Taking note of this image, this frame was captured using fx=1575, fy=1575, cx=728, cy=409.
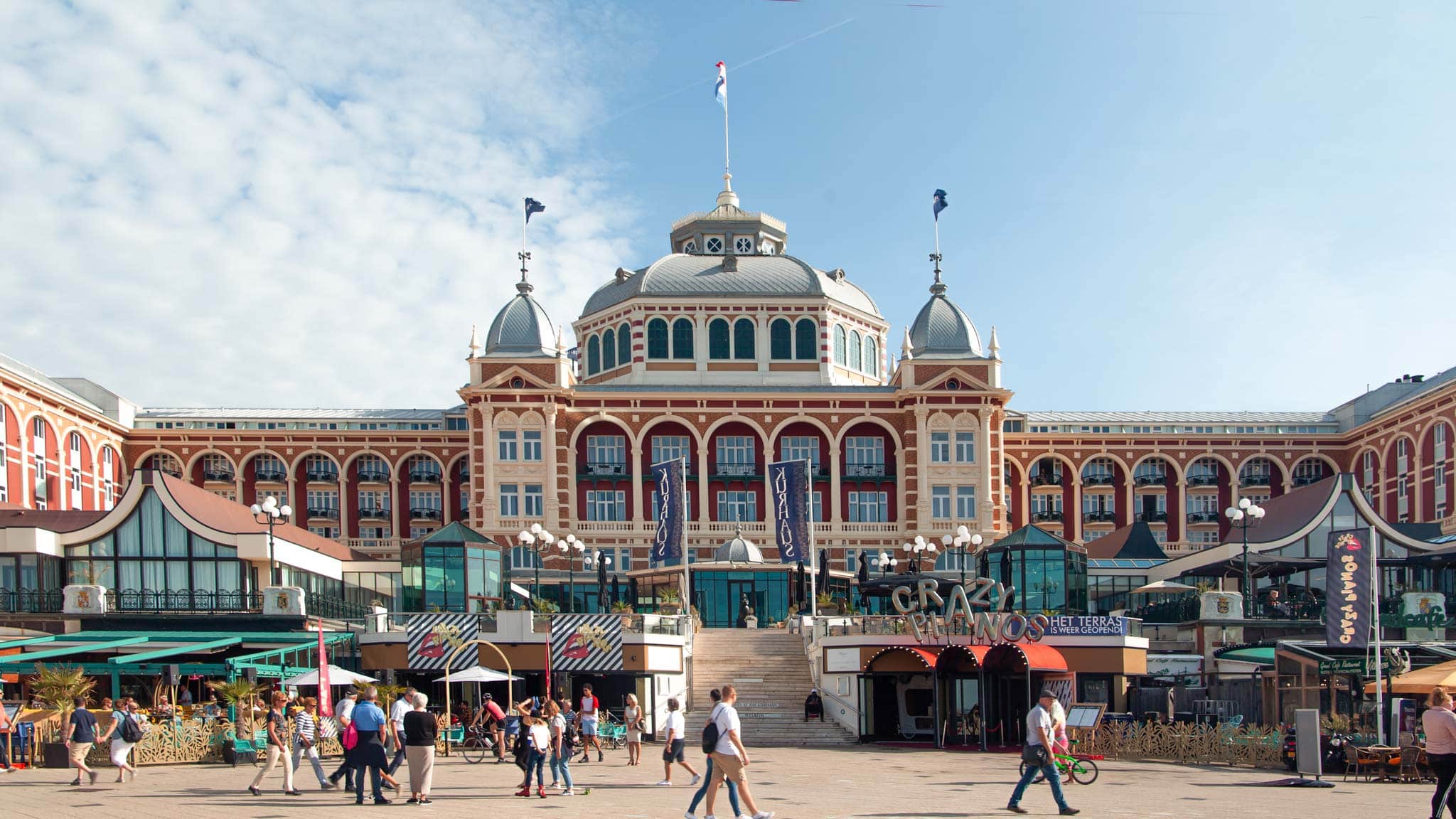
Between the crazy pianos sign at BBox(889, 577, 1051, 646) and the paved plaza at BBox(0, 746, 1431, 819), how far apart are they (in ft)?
22.6

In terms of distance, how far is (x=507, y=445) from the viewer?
240 ft

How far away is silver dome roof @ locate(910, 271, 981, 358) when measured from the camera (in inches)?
2982

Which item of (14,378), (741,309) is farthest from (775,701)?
(14,378)

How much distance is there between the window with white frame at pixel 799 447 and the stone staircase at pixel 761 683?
20.1 m

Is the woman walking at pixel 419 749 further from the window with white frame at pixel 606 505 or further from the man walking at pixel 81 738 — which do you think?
the window with white frame at pixel 606 505

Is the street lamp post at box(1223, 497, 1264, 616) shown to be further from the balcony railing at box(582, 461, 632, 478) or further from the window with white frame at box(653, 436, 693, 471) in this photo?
the balcony railing at box(582, 461, 632, 478)

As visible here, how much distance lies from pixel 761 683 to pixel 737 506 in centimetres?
2739

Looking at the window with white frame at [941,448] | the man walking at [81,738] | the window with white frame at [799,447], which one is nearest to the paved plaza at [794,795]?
the man walking at [81,738]

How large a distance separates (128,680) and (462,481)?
37303 millimetres

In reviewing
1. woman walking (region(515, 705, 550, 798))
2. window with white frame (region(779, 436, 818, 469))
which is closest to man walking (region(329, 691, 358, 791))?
woman walking (region(515, 705, 550, 798))

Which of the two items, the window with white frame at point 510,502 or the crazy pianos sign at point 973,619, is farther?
the window with white frame at point 510,502

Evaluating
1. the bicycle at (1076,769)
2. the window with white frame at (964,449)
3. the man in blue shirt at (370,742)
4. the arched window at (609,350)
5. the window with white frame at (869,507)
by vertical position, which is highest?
the arched window at (609,350)

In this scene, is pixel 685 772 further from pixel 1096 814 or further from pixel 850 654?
pixel 850 654

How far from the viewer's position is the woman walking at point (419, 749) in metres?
24.1
